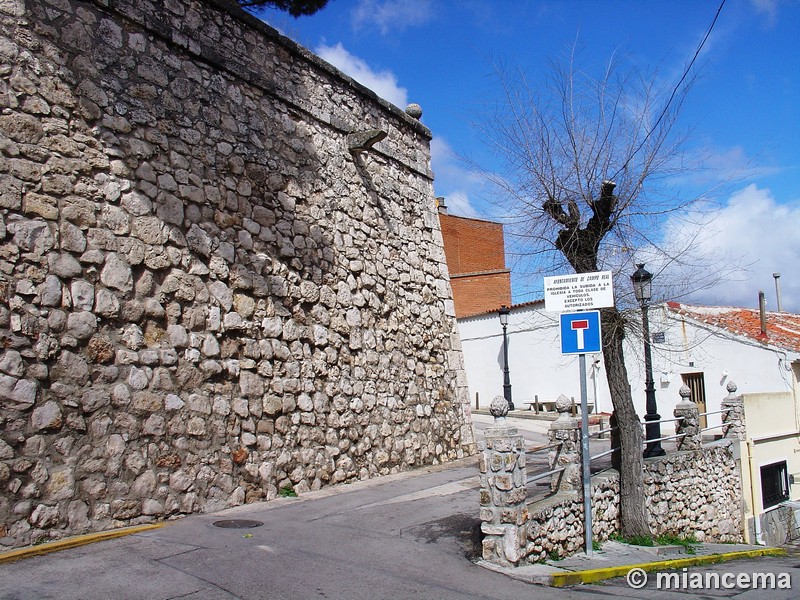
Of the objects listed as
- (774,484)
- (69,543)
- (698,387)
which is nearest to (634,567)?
(69,543)

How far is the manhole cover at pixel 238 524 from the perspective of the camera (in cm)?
669

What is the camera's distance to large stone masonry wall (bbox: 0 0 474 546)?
6.21 meters

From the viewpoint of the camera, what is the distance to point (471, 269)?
3244 cm

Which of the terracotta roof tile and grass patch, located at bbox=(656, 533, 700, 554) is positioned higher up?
the terracotta roof tile

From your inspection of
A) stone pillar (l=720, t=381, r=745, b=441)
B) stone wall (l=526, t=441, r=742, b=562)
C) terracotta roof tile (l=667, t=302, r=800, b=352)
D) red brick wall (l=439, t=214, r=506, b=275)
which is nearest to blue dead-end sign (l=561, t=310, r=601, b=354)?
stone wall (l=526, t=441, r=742, b=562)

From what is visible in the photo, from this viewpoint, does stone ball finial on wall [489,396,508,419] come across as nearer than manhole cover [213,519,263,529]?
Yes

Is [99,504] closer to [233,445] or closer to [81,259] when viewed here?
[233,445]

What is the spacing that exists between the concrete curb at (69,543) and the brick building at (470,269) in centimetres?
2311

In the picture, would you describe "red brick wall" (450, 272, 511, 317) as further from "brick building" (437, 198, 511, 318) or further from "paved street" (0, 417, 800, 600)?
"paved street" (0, 417, 800, 600)

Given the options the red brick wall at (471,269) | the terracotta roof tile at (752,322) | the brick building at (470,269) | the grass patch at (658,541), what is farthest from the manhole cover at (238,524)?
the red brick wall at (471,269)

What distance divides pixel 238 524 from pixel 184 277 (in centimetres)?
276

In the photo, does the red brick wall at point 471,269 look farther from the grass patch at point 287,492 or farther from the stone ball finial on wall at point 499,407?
the stone ball finial on wall at point 499,407

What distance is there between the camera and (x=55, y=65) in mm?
6688

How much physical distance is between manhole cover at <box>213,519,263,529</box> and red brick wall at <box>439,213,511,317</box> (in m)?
22.6
